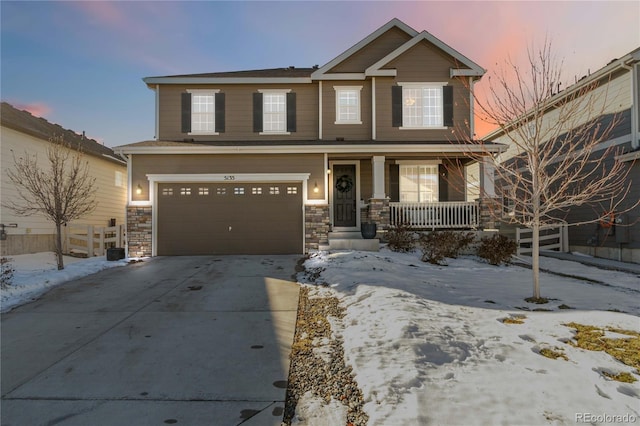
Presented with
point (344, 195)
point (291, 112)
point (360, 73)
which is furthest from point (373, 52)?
point (344, 195)

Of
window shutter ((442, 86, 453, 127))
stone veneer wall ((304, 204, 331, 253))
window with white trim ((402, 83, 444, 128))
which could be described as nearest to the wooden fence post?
stone veneer wall ((304, 204, 331, 253))

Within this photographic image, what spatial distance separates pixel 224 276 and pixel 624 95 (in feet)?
45.9

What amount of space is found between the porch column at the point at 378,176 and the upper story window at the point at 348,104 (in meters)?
2.26

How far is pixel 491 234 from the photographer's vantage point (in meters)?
11.7

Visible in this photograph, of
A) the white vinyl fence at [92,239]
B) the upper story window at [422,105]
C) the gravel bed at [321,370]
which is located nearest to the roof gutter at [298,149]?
the upper story window at [422,105]

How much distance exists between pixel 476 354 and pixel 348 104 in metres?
11.4

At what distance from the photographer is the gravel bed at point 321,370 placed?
2939mm

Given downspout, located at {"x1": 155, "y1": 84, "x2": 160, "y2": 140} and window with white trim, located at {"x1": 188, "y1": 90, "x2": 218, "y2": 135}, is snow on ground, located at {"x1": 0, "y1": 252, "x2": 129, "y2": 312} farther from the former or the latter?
window with white trim, located at {"x1": 188, "y1": 90, "x2": 218, "y2": 135}

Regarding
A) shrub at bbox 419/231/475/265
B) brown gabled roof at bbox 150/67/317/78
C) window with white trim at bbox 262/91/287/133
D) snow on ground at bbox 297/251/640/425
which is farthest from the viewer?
brown gabled roof at bbox 150/67/317/78

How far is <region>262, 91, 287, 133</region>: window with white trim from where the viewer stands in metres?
13.4

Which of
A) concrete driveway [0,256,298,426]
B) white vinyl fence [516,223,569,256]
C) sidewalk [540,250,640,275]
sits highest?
white vinyl fence [516,223,569,256]

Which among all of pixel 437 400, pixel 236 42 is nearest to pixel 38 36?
pixel 236 42

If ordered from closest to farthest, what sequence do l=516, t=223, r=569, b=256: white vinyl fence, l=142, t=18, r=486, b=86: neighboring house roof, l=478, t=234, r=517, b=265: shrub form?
1. l=478, t=234, r=517, b=265: shrub
2. l=142, t=18, r=486, b=86: neighboring house roof
3. l=516, t=223, r=569, b=256: white vinyl fence

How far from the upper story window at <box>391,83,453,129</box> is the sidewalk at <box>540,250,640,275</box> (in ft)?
21.0
